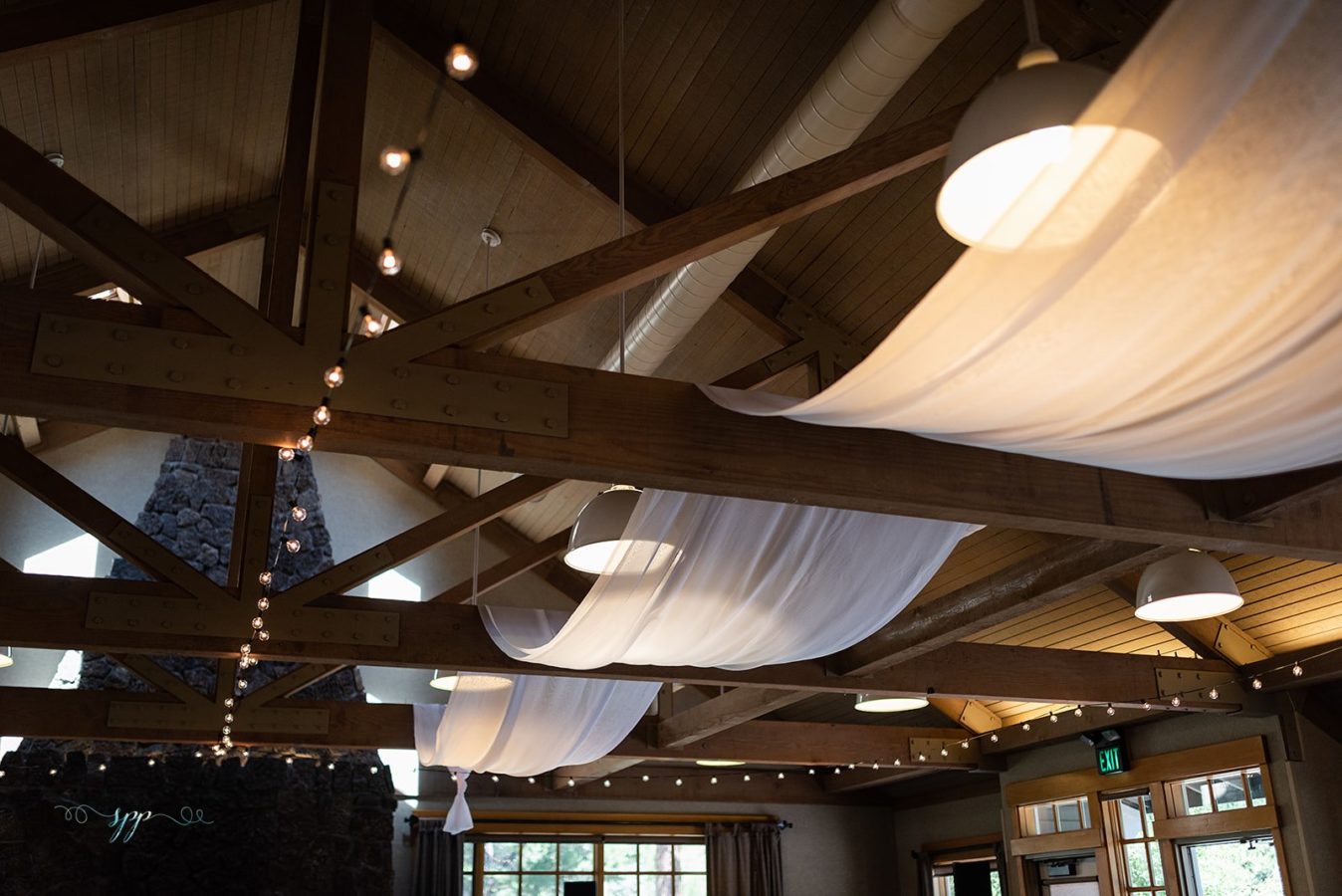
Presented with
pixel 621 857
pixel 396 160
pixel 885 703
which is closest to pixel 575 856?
pixel 621 857

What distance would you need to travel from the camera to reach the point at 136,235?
317cm

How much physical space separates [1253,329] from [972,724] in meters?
8.94

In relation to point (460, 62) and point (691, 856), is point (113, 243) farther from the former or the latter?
point (691, 856)

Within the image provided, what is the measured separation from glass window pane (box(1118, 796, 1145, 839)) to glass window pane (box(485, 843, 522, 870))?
5.70m

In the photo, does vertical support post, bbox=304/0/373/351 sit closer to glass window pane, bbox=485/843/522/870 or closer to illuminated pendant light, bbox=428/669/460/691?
illuminated pendant light, bbox=428/669/460/691

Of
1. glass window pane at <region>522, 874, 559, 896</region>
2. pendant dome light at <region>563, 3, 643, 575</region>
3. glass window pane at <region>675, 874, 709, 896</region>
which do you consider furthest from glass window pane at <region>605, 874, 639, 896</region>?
pendant dome light at <region>563, 3, 643, 575</region>

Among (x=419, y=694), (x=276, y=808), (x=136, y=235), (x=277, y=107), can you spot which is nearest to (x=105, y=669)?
(x=276, y=808)

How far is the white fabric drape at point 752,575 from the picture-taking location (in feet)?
14.0

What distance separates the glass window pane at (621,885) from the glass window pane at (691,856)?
0.51 meters

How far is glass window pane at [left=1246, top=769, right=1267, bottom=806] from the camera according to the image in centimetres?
827

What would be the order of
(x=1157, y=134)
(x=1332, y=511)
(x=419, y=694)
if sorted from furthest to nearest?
(x=419, y=694) < (x=1332, y=511) < (x=1157, y=134)

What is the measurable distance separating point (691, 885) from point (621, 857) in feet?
2.68

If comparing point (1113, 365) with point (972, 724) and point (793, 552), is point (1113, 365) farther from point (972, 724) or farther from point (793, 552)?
point (972, 724)

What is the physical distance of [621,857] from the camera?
12.1 metres
